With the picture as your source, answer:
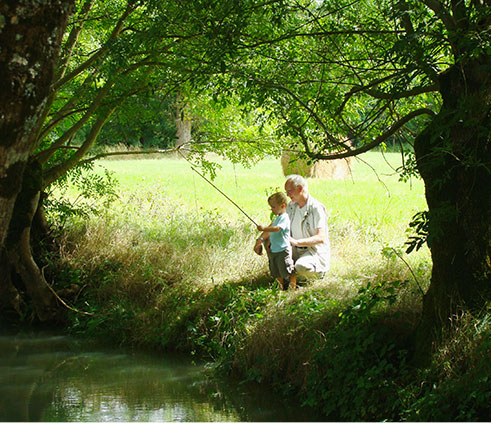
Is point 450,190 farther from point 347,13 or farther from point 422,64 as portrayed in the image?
point 347,13

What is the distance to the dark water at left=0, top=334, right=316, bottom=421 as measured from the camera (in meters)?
6.62

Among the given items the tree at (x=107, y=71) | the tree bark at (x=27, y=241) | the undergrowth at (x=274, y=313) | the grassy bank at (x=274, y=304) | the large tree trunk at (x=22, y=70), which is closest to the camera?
the large tree trunk at (x=22, y=70)

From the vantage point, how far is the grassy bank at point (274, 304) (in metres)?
5.88

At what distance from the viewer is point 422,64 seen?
473cm

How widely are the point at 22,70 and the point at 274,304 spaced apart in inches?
203

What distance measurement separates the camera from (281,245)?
824 cm

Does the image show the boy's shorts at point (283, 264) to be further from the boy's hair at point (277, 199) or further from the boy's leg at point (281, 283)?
the boy's hair at point (277, 199)

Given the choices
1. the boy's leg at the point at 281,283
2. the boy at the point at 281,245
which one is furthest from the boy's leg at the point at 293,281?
the boy's leg at the point at 281,283

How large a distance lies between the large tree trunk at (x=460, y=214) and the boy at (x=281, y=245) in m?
2.47

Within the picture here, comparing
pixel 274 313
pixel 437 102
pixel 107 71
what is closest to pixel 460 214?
pixel 437 102

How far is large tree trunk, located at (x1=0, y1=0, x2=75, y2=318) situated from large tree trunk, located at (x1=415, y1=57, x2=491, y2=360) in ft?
10.9

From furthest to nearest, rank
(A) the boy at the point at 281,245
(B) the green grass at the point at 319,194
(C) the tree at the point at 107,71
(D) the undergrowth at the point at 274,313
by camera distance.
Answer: (B) the green grass at the point at 319,194 → (A) the boy at the point at 281,245 → (C) the tree at the point at 107,71 → (D) the undergrowth at the point at 274,313

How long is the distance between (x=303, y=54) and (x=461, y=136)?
2.43m

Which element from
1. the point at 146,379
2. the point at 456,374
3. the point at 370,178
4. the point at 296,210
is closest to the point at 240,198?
the point at 370,178
